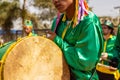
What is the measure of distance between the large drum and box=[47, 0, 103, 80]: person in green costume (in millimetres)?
85

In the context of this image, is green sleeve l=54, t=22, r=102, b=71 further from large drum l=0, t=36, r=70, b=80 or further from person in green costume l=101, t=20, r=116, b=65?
person in green costume l=101, t=20, r=116, b=65

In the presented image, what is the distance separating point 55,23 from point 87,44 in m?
0.66

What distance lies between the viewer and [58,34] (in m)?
4.15

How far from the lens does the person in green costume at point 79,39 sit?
3738 millimetres

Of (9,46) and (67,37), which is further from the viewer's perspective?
(67,37)

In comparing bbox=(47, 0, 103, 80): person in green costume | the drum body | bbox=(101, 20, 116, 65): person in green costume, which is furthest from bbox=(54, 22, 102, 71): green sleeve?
bbox=(101, 20, 116, 65): person in green costume

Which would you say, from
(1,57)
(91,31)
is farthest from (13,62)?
(91,31)

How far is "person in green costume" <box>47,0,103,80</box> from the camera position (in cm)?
374

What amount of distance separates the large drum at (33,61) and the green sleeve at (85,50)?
0.34 feet

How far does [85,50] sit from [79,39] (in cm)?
13

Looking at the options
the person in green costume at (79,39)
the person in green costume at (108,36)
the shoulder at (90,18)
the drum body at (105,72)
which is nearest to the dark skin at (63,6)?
the person in green costume at (79,39)

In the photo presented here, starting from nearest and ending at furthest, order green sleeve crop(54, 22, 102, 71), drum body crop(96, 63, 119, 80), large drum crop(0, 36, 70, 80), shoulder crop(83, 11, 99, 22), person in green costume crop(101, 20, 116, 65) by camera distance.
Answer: large drum crop(0, 36, 70, 80) < green sleeve crop(54, 22, 102, 71) < shoulder crop(83, 11, 99, 22) < drum body crop(96, 63, 119, 80) < person in green costume crop(101, 20, 116, 65)

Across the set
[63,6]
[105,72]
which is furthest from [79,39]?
[105,72]

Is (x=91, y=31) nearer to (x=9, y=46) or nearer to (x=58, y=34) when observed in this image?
(x=58, y=34)
